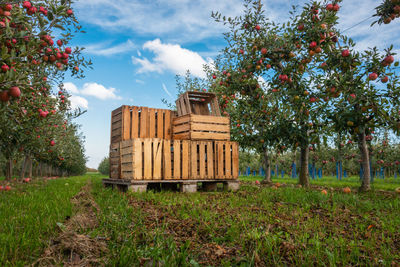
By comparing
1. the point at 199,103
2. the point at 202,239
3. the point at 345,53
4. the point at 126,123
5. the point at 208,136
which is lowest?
the point at 202,239

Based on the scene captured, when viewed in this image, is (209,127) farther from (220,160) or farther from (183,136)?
(220,160)

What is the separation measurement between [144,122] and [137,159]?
2.32 meters

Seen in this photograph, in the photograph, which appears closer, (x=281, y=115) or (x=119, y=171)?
(x=119, y=171)

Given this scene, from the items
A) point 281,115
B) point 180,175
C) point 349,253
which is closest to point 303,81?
point 281,115

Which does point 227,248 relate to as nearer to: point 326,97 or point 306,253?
point 306,253

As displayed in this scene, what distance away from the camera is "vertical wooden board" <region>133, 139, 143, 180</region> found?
7.58m

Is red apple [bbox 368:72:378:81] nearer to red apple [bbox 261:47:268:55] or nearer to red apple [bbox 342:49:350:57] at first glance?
red apple [bbox 342:49:350:57]

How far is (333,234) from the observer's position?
3428 millimetres

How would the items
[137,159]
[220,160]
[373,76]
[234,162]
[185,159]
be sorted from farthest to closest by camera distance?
[234,162] → [220,160] → [185,159] → [137,159] → [373,76]

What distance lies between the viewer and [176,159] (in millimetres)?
8062

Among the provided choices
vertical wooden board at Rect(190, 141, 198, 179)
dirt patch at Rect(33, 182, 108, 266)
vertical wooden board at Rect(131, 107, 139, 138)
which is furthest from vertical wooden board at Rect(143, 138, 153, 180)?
dirt patch at Rect(33, 182, 108, 266)

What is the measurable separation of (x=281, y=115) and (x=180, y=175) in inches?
156

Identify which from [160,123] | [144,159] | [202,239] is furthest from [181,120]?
[202,239]

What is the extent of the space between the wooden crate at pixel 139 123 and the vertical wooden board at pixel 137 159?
176cm
